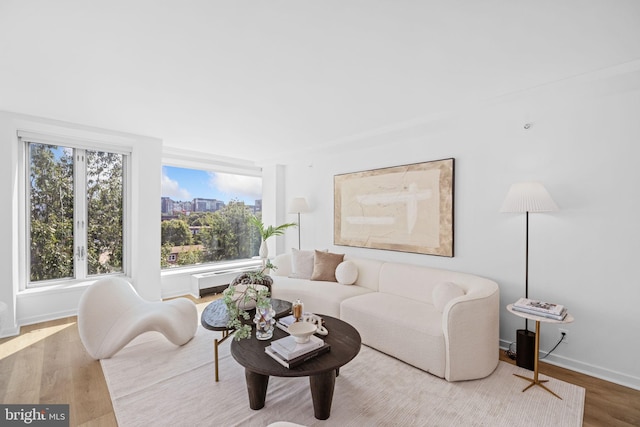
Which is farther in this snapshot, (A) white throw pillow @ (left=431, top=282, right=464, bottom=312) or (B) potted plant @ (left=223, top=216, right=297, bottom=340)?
(A) white throw pillow @ (left=431, top=282, right=464, bottom=312)

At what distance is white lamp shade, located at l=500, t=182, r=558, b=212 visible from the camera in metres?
2.53

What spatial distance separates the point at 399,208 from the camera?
3926 millimetres

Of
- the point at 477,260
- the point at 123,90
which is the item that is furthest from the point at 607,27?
the point at 123,90

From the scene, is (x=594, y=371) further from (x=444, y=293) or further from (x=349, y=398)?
(x=349, y=398)

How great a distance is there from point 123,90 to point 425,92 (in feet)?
9.47

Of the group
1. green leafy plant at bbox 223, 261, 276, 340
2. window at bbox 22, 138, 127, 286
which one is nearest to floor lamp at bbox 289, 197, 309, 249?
green leafy plant at bbox 223, 261, 276, 340

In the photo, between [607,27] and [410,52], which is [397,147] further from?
[607,27]

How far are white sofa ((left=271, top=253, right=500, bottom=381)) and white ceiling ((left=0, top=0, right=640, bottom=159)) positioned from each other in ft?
6.31

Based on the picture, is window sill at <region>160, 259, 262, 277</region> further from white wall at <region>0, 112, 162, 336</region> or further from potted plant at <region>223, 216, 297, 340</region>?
potted plant at <region>223, 216, 297, 340</region>

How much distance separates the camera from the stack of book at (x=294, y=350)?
1.93 metres

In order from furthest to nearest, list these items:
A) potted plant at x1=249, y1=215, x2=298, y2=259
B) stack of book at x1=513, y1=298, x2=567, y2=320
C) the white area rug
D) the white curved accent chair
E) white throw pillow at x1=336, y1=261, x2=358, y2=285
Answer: potted plant at x1=249, y1=215, x2=298, y2=259 → white throw pillow at x1=336, y1=261, x2=358, y2=285 → the white curved accent chair → stack of book at x1=513, y1=298, x2=567, y2=320 → the white area rug

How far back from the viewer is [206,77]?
2451 millimetres

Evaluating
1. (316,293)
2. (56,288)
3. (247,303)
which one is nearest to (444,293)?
(316,293)

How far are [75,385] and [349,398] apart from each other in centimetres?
227
